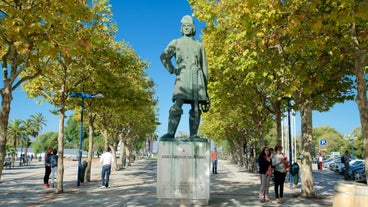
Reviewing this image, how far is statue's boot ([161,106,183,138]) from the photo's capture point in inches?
378

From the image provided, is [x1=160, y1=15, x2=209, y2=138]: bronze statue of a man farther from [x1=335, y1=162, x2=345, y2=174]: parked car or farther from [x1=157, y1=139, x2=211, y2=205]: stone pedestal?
[x1=335, y1=162, x2=345, y2=174]: parked car

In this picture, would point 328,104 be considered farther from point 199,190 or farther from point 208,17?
point 199,190

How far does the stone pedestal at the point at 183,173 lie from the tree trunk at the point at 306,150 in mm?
5524

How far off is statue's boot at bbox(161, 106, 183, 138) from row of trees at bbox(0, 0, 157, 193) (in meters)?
2.73

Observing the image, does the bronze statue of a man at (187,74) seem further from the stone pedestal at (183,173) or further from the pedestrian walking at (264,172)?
the pedestrian walking at (264,172)

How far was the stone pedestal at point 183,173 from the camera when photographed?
9.14 m

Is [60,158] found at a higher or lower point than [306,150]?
lower

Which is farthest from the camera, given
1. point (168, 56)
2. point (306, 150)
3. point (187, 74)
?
point (306, 150)

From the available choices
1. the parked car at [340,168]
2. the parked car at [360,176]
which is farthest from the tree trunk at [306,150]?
the parked car at [340,168]

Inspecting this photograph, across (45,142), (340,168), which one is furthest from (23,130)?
(340,168)

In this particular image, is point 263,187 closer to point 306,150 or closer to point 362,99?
point 306,150

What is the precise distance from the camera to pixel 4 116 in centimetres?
748

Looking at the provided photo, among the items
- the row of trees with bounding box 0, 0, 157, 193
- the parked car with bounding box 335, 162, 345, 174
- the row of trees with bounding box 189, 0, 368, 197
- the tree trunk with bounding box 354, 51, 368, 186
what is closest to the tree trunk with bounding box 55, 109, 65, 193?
the row of trees with bounding box 0, 0, 157, 193

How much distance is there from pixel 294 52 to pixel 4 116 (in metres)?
10.1
